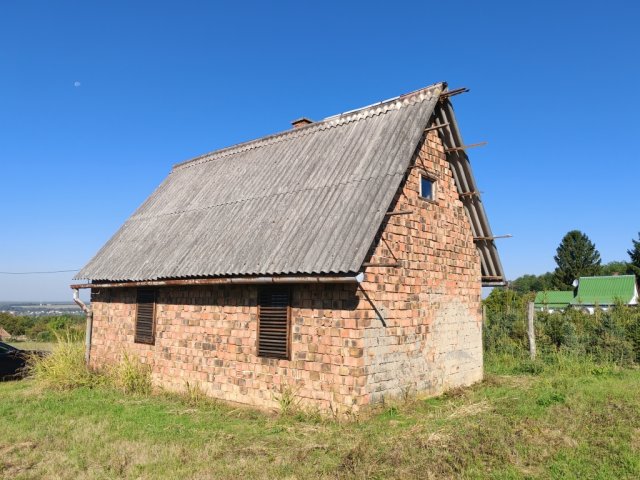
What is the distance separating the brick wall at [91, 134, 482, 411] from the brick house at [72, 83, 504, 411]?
34 mm

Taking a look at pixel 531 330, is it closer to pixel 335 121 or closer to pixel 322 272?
pixel 335 121

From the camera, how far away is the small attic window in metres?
10.5

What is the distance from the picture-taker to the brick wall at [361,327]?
8219mm

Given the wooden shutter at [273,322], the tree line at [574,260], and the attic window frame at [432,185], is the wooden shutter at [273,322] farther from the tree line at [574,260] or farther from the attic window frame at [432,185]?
the tree line at [574,260]

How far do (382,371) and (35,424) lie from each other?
20.5 feet

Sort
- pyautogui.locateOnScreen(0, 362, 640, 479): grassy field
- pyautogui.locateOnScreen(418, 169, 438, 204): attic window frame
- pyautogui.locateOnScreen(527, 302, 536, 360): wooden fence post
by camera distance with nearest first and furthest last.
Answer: pyautogui.locateOnScreen(0, 362, 640, 479): grassy field
pyautogui.locateOnScreen(418, 169, 438, 204): attic window frame
pyautogui.locateOnScreen(527, 302, 536, 360): wooden fence post

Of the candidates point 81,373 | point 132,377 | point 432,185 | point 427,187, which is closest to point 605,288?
point 432,185

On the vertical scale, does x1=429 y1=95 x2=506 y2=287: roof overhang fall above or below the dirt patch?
above

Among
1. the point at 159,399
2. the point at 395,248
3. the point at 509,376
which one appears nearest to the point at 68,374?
the point at 159,399

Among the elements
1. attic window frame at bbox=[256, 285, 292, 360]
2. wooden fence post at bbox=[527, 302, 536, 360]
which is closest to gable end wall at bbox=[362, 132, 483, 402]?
attic window frame at bbox=[256, 285, 292, 360]

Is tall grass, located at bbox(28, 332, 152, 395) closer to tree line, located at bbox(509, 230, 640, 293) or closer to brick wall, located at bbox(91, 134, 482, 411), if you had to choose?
brick wall, located at bbox(91, 134, 482, 411)

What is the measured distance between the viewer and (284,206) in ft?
35.0

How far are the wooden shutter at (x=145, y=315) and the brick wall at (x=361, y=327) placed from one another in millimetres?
218

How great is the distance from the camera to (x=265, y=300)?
9391 millimetres
